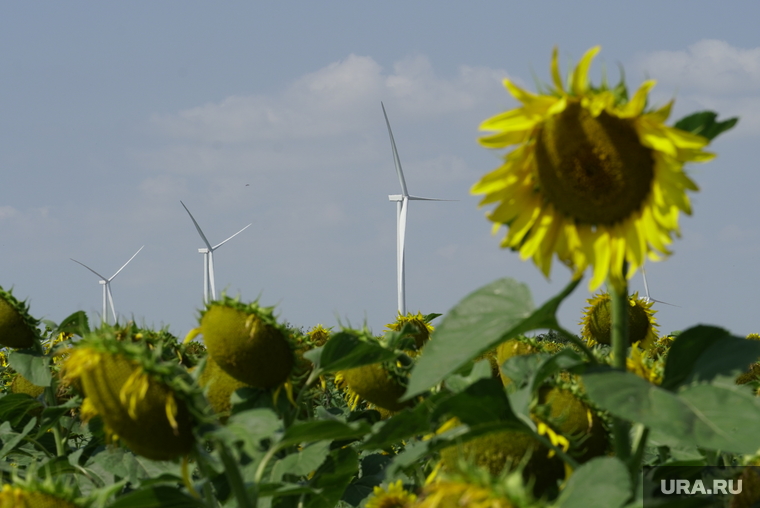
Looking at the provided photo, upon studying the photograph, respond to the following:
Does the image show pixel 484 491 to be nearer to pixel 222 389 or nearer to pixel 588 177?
pixel 588 177

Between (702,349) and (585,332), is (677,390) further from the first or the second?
(585,332)

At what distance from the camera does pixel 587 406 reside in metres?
2.77

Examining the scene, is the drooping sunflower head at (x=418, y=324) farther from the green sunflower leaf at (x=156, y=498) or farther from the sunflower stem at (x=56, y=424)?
the green sunflower leaf at (x=156, y=498)

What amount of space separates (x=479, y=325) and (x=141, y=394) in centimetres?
101

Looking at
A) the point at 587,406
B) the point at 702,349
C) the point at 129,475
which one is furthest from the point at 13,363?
the point at 702,349

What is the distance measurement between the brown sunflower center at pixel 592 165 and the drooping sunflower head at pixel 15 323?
15.9 feet


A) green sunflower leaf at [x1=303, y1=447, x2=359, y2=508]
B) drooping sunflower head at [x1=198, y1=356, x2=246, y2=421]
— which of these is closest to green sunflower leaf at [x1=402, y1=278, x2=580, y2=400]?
green sunflower leaf at [x1=303, y1=447, x2=359, y2=508]

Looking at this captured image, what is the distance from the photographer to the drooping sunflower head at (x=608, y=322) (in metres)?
8.23

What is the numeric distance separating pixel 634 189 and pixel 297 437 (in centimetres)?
141

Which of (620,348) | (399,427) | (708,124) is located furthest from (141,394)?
(708,124)

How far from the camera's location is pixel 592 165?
8.23 feet

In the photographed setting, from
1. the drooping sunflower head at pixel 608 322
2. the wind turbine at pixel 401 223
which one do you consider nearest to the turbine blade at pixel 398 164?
the wind turbine at pixel 401 223

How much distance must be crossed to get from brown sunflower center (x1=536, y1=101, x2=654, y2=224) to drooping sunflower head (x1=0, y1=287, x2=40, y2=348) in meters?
4.86

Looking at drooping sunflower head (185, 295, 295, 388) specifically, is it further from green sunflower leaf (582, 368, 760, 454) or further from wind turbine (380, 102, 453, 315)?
wind turbine (380, 102, 453, 315)
